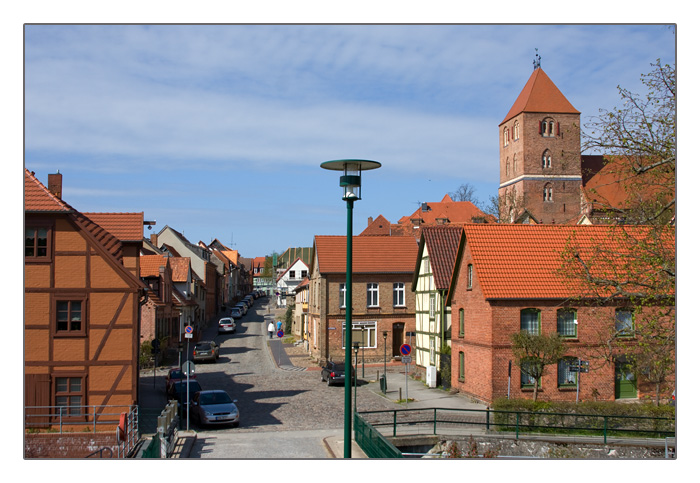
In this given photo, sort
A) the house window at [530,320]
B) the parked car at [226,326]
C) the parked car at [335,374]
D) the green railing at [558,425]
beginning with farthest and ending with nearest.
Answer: the parked car at [226,326], the parked car at [335,374], the house window at [530,320], the green railing at [558,425]

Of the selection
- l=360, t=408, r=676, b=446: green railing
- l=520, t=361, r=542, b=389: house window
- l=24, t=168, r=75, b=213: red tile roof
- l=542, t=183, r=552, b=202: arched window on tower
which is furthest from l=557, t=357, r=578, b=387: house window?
l=542, t=183, r=552, b=202: arched window on tower

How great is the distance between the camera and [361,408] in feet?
88.7

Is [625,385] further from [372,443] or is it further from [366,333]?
[366,333]

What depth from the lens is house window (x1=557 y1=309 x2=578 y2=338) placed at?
2667 centimetres

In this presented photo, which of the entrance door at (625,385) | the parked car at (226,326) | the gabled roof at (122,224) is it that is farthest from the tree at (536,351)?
the parked car at (226,326)

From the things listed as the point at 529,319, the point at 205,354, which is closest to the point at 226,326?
the point at 205,354

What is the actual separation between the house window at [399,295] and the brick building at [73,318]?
24.1 metres

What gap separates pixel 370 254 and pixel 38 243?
84.6ft

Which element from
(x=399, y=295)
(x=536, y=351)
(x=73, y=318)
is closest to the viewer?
(x=73, y=318)

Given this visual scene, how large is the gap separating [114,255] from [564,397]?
17.4 meters

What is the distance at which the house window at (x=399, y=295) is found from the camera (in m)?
43.8

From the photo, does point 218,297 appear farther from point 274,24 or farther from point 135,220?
point 274,24

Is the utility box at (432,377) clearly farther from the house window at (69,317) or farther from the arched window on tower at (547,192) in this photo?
the arched window on tower at (547,192)

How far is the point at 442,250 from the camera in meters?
36.3
